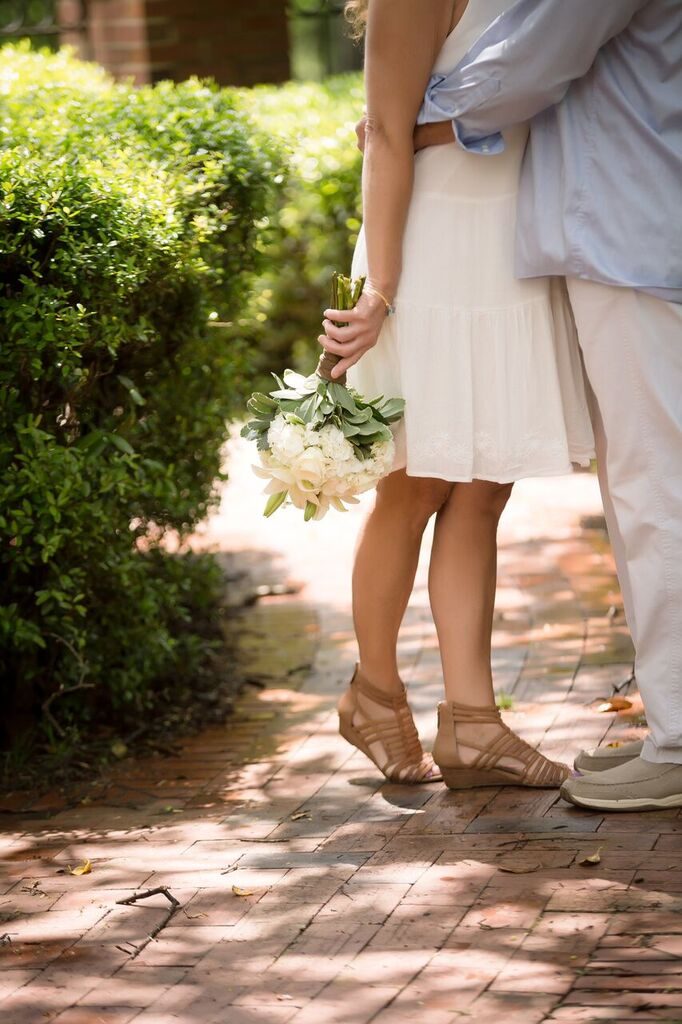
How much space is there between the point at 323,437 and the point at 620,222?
763mm

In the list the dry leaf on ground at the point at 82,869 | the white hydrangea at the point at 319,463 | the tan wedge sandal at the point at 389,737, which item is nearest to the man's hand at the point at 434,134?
the white hydrangea at the point at 319,463

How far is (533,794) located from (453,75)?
163 cm

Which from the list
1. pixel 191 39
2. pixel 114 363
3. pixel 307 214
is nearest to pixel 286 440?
pixel 114 363

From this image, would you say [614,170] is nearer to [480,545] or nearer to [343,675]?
[480,545]

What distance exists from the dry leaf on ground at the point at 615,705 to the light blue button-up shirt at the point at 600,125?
1.31m

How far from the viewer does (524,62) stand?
288 centimetres

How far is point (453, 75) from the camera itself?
3014 millimetres

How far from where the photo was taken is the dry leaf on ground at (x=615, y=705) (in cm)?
386

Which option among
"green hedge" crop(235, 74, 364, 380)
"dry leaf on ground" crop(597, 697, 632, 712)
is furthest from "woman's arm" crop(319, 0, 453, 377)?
"green hedge" crop(235, 74, 364, 380)

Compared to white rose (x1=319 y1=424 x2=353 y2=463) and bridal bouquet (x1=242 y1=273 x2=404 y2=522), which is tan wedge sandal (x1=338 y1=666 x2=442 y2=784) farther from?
white rose (x1=319 y1=424 x2=353 y2=463)

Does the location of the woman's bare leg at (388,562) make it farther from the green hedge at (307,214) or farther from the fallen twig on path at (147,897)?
the green hedge at (307,214)

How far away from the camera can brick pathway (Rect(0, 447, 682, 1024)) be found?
2408mm

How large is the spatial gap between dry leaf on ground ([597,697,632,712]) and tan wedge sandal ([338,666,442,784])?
1.97ft

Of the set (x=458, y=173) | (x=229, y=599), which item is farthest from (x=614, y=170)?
(x=229, y=599)
